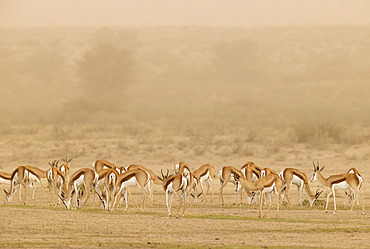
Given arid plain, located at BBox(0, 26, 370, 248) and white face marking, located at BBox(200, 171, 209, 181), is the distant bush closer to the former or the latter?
arid plain, located at BBox(0, 26, 370, 248)

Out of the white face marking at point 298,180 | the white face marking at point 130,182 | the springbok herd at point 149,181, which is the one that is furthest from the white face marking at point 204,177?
the white face marking at point 130,182

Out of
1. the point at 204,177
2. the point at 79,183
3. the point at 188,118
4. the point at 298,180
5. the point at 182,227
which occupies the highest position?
the point at 188,118

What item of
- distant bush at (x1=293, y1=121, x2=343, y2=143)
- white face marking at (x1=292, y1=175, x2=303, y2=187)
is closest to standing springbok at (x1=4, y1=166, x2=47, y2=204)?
white face marking at (x1=292, y1=175, x2=303, y2=187)

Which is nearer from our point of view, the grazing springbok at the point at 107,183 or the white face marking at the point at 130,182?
the white face marking at the point at 130,182

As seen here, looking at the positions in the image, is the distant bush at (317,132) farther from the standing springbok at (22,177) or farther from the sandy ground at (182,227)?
the standing springbok at (22,177)

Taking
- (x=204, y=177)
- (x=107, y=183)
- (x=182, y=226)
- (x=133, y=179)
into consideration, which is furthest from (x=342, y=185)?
(x=107, y=183)

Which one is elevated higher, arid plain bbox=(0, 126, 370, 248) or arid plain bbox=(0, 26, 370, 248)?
arid plain bbox=(0, 26, 370, 248)

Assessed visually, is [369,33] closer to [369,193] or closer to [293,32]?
[293,32]

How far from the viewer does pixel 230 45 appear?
9888 cm

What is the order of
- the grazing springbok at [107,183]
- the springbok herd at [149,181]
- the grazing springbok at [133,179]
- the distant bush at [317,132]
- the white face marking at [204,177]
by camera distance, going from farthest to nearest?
the distant bush at [317,132] → the white face marking at [204,177] → the grazing springbok at [107,183] → the grazing springbok at [133,179] → the springbok herd at [149,181]

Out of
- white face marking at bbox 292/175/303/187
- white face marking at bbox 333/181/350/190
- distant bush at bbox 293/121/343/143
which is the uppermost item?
distant bush at bbox 293/121/343/143

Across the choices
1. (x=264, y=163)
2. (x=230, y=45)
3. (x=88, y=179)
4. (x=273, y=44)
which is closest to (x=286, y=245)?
(x=88, y=179)

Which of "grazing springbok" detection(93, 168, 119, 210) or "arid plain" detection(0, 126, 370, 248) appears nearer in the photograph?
"arid plain" detection(0, 126, 370, 248)

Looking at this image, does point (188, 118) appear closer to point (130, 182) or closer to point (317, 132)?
point (317, 132)
